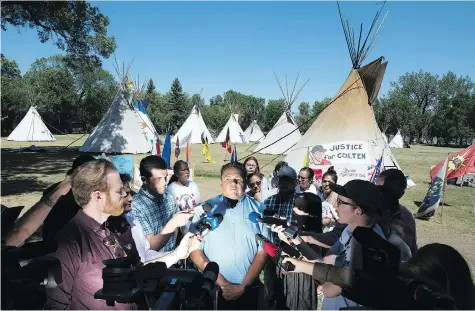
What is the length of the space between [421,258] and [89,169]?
1.90 metres

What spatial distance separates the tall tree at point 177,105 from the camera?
60.8 metres

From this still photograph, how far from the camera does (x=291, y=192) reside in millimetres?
4277

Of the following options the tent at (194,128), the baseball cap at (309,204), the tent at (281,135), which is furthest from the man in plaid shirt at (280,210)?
the tent at (194,128)

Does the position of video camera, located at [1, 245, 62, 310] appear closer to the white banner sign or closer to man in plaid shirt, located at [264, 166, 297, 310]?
man in plaid shirt, located at [264, 166, 297, 310]

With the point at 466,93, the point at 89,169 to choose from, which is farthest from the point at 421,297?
the point at 466,93

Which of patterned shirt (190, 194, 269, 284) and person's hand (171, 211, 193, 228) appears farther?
patterned shirt (190, 194, 269, 284)

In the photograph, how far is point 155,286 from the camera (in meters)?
1.55

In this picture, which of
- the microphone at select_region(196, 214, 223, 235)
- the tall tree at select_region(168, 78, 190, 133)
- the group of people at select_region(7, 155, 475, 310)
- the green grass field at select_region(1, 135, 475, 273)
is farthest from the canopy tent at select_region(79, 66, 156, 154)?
the tall tree at select_region(168, 78, 190, 133)

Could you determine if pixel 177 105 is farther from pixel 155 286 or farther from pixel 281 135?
pixel 155 286

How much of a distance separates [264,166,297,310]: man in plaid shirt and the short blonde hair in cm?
203

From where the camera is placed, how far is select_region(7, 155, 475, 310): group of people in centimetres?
175

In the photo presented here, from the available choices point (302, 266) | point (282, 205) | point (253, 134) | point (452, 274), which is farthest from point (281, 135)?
point (452, 274)

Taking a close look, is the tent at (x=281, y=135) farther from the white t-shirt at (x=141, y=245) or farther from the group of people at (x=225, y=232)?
the white t-shirt at (x=141, y=245)

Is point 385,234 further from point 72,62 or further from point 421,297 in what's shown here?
point 72,62
